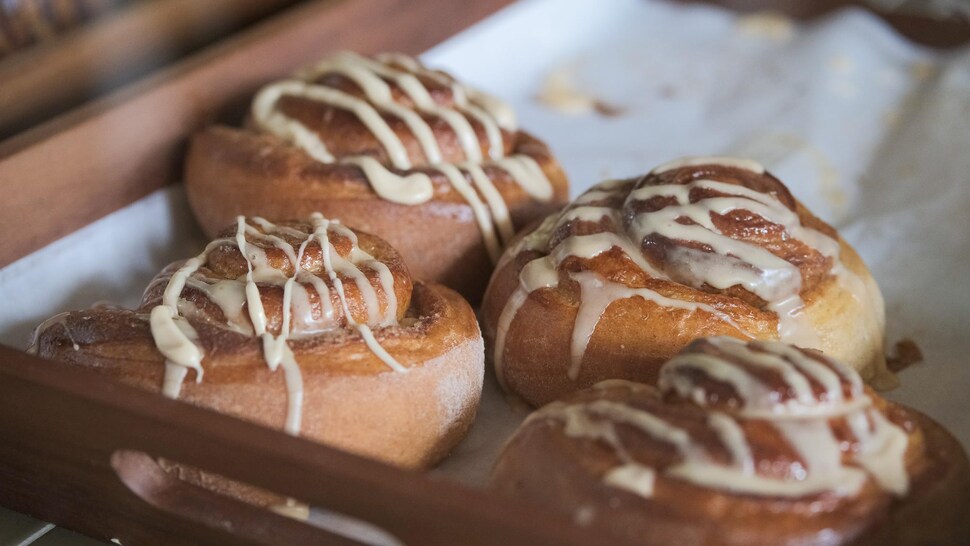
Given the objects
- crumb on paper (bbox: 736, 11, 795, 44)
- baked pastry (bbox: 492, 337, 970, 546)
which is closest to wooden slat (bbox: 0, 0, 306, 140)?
baked pastry (bbox: 492, 337, 970, 546)

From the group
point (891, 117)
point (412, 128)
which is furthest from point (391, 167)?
point (891, 117)

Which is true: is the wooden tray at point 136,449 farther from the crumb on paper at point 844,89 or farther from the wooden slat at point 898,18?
the wooden slat at point 898,18

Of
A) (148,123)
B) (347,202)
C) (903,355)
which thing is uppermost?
(148,123)

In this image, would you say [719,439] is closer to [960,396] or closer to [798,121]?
[960,396]

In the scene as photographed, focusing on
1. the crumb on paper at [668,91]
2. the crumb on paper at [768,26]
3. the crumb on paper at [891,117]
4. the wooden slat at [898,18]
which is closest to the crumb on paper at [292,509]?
the crumb on paper at [668,91]

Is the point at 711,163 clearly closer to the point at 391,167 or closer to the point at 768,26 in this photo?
the point at 391,167
